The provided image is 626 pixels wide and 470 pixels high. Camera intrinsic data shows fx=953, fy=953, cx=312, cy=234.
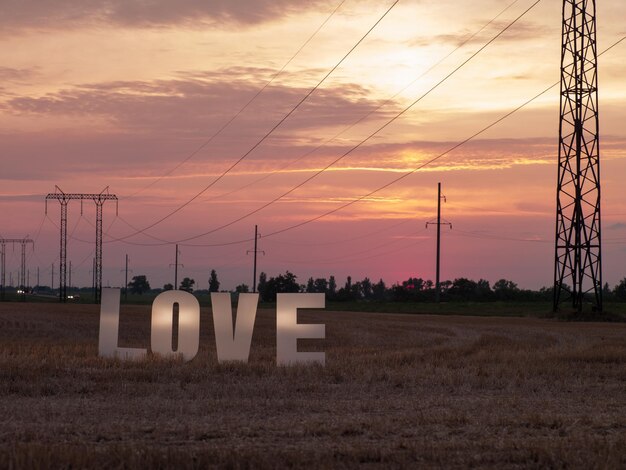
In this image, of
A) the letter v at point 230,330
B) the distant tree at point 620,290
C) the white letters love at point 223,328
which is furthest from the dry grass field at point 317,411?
the distant tree at point 620,290

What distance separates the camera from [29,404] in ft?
66.8

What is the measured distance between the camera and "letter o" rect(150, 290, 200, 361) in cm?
3106

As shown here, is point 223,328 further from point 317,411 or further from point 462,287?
point 462,287

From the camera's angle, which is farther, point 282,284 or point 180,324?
point 282,284

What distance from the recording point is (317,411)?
19844 millimetres

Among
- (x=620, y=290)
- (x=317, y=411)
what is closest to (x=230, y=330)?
(x=317, y=411)

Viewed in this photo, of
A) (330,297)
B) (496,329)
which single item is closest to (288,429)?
(496,329)

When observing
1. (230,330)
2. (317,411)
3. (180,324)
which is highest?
(180,324)

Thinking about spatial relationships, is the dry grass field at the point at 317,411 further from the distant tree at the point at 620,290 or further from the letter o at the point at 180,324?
the distant tree at the point at 620,290

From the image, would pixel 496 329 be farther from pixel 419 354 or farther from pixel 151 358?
pixel 151 358

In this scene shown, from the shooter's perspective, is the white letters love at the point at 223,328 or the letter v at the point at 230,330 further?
the letter v at the point at 230,330

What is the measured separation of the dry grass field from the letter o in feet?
2.03

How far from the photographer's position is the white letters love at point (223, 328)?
3052cm

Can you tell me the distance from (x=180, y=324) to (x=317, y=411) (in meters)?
12.4
